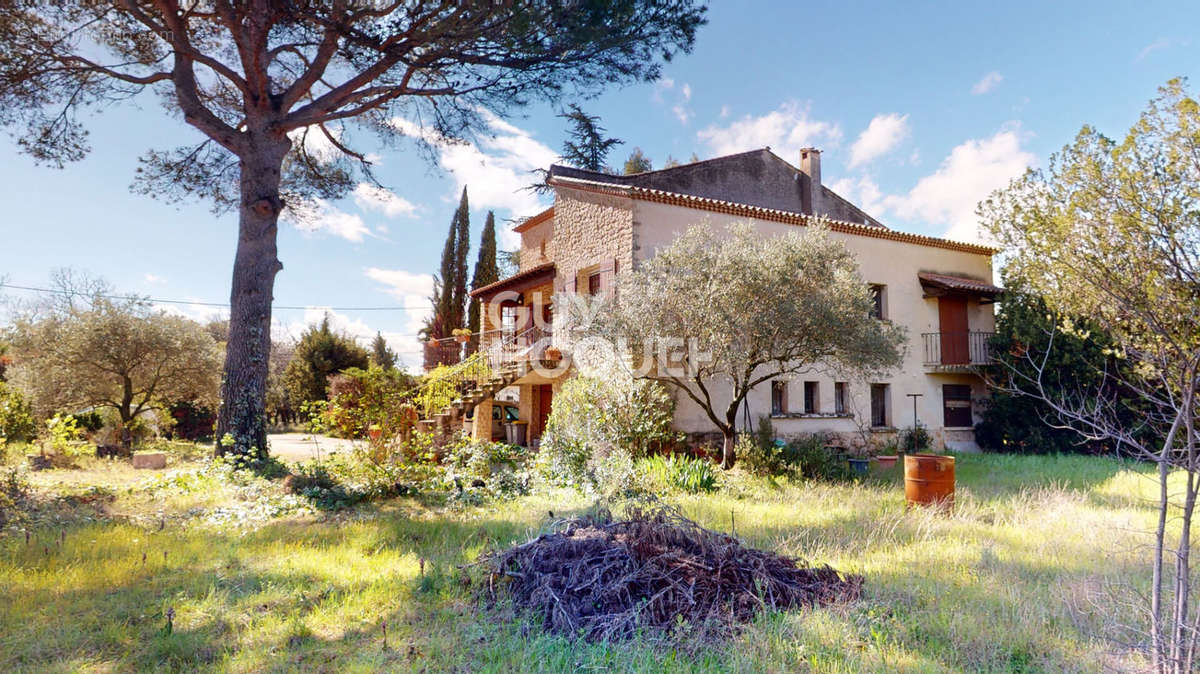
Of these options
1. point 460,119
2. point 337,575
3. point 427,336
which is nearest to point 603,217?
point 460,119

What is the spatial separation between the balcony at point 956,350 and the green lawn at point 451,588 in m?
9.52

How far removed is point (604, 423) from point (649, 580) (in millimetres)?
7313

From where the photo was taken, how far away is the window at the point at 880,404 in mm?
16469

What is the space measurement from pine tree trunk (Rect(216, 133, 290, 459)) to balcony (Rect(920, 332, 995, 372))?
54.5 ft

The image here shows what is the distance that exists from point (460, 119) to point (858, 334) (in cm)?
914

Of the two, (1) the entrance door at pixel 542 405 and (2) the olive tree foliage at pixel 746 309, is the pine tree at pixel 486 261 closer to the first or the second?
(1) the entrance door at pixel 542 405

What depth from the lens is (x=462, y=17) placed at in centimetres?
1016

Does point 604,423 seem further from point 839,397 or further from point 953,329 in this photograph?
point 953,329

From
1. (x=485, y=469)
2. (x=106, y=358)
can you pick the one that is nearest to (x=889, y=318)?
(x=485, y=469)

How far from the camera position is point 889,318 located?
1666 cm

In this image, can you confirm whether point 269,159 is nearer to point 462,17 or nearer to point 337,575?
point 462,17

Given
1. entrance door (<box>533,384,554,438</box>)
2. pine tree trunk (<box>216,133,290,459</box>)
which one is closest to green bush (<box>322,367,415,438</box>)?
pine tree trunk (<box>216,133,290,459</box>)

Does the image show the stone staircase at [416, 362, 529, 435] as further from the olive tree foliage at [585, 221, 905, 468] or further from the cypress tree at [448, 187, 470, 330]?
the cypress tree at [448, 187, 470, 330]

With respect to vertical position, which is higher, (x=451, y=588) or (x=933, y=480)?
(x=933, y=480)
